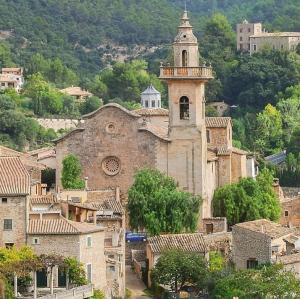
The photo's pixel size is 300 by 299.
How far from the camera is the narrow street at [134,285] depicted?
208ft

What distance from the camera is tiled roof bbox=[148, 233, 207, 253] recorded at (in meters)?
65.2

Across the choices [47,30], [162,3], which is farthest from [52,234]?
[162,3]

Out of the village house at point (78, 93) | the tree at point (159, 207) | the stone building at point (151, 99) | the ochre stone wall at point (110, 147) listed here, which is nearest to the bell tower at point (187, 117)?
the ochre stone wall at point (110, 147)

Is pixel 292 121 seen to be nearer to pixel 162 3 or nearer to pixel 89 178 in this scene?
pixel 89 178

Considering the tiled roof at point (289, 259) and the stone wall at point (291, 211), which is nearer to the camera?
the tiled roof at point (289, 259)

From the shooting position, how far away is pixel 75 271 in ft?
194

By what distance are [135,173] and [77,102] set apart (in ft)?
194

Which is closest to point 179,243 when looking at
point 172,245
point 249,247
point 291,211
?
point 172,245


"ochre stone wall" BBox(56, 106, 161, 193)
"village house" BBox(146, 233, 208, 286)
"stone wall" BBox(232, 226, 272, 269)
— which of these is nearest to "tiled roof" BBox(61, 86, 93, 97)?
"ochre stone wall" BBox(56, 106, 161, 193)

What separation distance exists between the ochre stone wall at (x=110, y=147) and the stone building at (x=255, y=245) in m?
8.36

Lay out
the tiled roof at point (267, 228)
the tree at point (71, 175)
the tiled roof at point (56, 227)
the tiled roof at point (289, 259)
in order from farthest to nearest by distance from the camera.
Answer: the tree at point (71, 175)
the tiled roof at point (267, 228)
the tiled roof at point (289, 259)
the tiled roof at point (56, 227)

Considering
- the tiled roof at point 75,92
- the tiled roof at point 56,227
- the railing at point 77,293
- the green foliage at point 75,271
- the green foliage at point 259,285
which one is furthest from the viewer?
the tiled roof at point 75,92

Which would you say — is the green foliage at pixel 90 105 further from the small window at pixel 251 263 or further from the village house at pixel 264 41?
the small window at pixel 251 263

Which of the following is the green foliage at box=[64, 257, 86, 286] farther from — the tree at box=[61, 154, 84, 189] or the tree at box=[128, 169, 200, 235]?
the tree at box=[61, 154, 84, 189]
